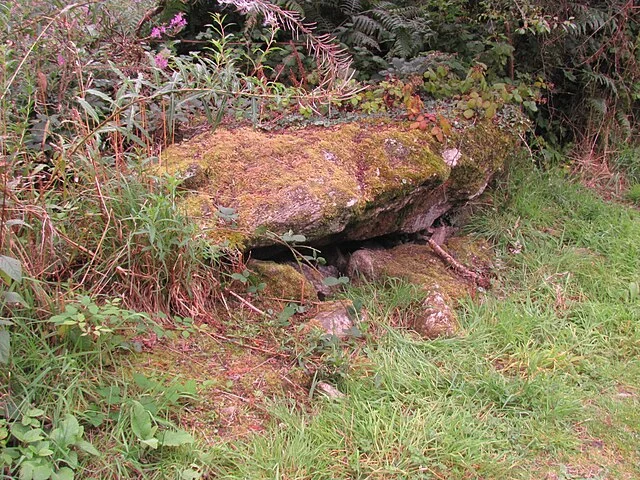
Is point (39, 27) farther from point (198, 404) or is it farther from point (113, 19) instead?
point (198, 404)

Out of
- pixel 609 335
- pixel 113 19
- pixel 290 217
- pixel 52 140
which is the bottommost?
pixel 609 335

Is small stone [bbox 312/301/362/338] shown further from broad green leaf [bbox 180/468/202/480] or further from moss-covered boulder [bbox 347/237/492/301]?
broad green leaf [bbox 180/468/202/480]

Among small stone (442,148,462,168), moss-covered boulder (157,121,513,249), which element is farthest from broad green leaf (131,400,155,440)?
small stone (442,148,462,168)

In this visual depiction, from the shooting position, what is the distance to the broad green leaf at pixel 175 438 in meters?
2.29

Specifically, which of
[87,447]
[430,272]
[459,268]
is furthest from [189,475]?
[459,268]

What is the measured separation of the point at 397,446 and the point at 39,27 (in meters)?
2.76

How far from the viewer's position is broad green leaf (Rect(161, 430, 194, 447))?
2.29 meters

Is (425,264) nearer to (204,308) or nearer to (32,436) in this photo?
(204,308)

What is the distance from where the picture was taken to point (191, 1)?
4895 mm

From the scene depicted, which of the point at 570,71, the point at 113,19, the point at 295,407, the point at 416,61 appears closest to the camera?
the point at 295,407

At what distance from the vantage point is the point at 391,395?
9.23ft

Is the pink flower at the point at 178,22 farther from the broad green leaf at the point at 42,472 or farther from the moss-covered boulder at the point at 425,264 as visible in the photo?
the broad green leaf at the point at 42,472

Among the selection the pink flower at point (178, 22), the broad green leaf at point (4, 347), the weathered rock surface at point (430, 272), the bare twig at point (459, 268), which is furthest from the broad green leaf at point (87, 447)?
the pink flower at point (178, 22)

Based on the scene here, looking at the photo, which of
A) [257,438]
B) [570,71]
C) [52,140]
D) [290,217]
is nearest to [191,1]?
[52,140]
